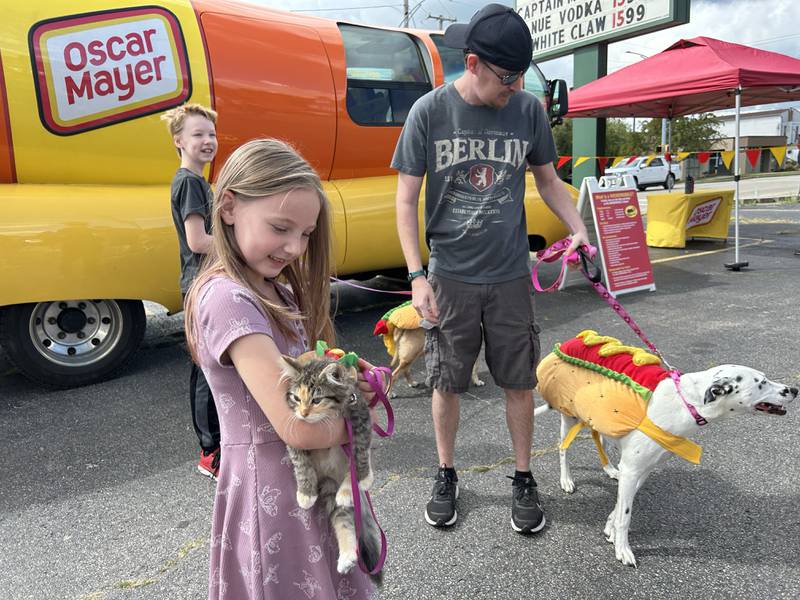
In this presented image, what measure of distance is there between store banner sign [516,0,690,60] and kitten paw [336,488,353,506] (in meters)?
11.7

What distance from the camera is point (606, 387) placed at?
7.91 ft

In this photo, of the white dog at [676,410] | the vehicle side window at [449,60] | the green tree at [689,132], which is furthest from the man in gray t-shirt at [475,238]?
the green tree at [689,132]

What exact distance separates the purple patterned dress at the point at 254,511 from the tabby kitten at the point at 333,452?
5 cm

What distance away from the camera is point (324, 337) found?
1576mm

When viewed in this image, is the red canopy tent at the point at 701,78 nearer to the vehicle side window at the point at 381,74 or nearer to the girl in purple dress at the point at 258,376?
the vehicle side window at the point at 381,74

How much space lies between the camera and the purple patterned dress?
1.23 m

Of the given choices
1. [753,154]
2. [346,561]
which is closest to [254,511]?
[346,561]

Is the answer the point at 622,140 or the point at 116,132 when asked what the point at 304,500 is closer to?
the point at 116,132

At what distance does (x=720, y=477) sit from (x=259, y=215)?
2714 millimetres

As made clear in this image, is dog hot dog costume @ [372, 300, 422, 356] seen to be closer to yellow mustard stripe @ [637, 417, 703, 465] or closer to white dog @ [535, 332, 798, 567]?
white dog @ [535, 332, 798, 567]

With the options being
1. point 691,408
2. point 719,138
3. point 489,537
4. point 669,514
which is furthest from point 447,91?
point 719,138

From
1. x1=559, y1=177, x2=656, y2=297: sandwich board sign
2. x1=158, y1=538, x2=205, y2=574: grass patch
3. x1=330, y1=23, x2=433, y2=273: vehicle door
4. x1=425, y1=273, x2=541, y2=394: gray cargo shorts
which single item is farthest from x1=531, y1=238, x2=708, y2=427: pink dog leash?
x1=559, y1=177, x2=656, y2=297: sandwich board sign

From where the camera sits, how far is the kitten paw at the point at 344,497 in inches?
50.0

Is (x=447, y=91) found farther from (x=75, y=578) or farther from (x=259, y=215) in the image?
(x=75, y=578)
